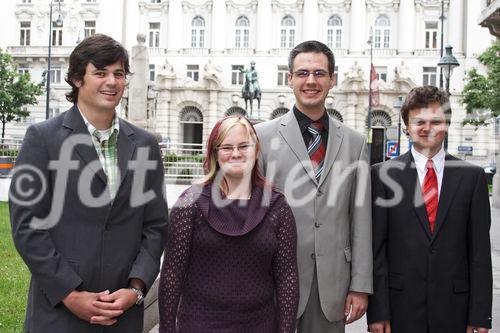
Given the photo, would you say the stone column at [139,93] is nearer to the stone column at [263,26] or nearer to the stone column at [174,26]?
the stone column at [263,26]

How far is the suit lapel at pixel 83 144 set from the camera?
3.29 m

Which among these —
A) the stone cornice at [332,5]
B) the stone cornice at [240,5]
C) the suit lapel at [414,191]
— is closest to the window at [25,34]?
the stone cornice at [240,5]

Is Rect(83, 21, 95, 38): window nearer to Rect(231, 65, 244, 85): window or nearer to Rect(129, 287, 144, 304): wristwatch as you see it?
Rect(231, 65, 244, 85): window

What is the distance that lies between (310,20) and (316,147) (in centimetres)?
4481

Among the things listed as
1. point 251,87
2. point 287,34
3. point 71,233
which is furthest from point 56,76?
point 71,233

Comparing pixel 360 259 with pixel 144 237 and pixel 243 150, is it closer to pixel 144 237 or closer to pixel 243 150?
pixel 243 150

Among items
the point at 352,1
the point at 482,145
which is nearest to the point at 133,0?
the point at 352,1

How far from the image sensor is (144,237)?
11.2 feet

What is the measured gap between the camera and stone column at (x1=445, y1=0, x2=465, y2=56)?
151 feet

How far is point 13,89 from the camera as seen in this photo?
139 feet

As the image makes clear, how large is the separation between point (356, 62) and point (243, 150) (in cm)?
4302

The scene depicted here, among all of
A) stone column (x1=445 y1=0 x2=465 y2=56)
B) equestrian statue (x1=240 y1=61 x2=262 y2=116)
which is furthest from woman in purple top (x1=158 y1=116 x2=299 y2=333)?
stone column (x1=445 y1=0 x2=465 y2=56)

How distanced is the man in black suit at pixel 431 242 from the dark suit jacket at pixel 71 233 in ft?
4.69

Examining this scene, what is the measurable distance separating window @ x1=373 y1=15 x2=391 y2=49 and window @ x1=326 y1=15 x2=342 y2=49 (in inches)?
109
